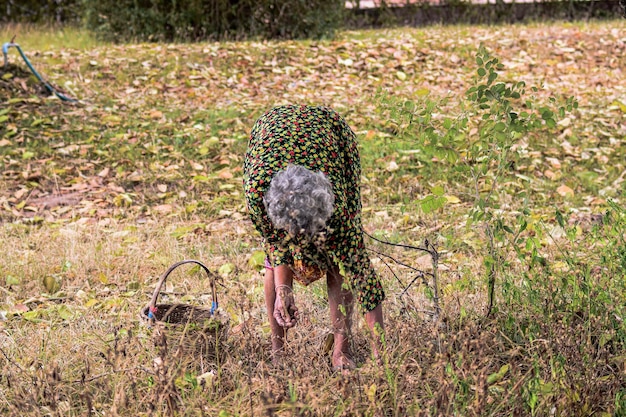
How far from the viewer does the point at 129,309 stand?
363 cm

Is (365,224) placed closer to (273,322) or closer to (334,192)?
(273,322)

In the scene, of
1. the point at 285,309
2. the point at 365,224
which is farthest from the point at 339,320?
the point at 365,224

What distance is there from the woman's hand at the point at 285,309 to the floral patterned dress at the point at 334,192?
0.11 meters

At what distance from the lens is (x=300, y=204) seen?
2.38 metres

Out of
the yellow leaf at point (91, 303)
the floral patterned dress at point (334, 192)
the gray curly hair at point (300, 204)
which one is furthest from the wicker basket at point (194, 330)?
the yellow leaf at point (91, 303)

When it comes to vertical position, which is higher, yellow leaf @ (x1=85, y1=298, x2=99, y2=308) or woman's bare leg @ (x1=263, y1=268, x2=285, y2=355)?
woman's bare leg @ (x1=263, y1=268, x2=285, y2=355)

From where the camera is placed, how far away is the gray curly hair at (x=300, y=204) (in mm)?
2385

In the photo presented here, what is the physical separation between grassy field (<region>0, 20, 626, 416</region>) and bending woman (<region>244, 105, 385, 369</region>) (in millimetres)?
152

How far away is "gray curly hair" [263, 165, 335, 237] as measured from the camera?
2385 millimetres

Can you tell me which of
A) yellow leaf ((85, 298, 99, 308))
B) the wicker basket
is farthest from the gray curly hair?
yellow leaf ((85, 298, 99, 308))

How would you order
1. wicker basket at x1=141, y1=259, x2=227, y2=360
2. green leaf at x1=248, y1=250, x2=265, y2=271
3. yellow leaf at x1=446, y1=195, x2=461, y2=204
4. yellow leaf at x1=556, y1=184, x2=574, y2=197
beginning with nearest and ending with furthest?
wicker basket at x1=141, y1=259, x2=227, y2=360, green leaf at x1=248, y1=250, x2=265, y2=271, yellow leaf at x1=446, y1=195, x2=461, y2=204, yellow leaf at x1=556, y1=184, x2=574, y2=197

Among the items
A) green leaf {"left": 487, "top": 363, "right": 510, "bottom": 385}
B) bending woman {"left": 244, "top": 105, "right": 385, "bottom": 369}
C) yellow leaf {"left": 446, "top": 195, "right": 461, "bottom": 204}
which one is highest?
bending woman {"left": 244, "top": 105, "right": 385, "bottom": 369}

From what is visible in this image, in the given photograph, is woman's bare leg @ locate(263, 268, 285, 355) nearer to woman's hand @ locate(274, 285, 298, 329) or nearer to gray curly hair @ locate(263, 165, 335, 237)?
woman's hand @ locate(274, 285, 298, 329)

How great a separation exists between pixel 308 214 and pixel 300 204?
4 centimetres
